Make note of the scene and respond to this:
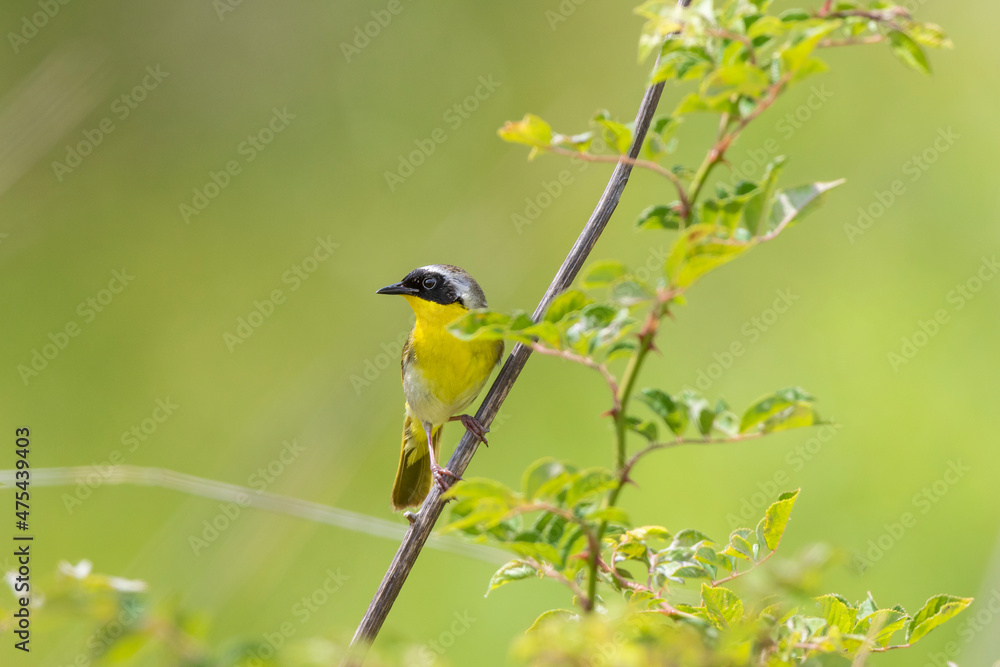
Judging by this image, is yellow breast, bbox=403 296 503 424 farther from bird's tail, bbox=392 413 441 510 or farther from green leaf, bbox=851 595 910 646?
green leaf, bbox=851 595 910 646

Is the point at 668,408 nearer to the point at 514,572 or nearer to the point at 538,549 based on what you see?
the point at 538,549

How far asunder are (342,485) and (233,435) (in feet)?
2.30

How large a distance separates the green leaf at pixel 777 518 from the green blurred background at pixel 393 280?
1.82 metres

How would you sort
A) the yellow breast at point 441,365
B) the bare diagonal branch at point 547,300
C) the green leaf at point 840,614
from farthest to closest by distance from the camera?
1. the yellow breast at point 441,365
2. the bare diagonal branch at point 547,300
3. the green leaf at point 840,614

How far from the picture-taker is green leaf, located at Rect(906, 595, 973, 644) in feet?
2.61

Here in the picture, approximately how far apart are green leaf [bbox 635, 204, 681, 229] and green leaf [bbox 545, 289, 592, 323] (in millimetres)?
81

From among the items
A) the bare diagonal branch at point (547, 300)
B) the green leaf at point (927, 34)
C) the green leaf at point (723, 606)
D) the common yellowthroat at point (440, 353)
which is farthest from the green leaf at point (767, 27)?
the common yellowthroat at point (440, 353)

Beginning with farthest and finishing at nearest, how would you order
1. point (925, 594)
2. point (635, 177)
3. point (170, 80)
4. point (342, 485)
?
point (170, 80) < point (635, 177) < point (342, 485) < point (925, 594)

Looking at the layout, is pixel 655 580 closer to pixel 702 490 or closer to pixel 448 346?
pixel 448 346

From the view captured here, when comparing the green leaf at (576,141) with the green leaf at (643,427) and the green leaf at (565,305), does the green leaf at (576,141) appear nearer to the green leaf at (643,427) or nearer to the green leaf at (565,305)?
the green leaf at (565,305)

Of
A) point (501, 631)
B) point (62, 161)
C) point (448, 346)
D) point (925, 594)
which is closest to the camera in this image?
point (448, 346)

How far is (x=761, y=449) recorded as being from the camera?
11.2 feet

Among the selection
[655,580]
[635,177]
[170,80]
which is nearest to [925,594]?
[635,177]

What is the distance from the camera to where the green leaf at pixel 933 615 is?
0.80 meters
